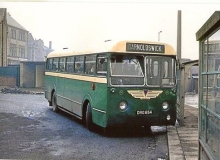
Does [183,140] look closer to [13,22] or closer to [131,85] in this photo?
[131,85]

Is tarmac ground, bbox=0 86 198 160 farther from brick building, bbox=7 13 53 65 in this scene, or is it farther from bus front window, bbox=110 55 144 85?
bus front window, bbox=110 55 144 85

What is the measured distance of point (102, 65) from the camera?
6.05m

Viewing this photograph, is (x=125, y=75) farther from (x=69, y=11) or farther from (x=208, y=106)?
(x=208, y=106)

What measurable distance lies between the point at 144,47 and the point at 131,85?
65 centimetres

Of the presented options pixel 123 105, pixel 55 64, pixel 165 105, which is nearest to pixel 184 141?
pixel 165 105

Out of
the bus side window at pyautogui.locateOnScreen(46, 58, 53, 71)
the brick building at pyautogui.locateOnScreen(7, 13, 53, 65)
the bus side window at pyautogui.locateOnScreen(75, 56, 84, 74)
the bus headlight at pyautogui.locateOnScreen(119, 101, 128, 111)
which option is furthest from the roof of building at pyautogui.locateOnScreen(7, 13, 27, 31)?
the bus side window at pyautogui.locateOnScreen(46, 58, 53, 71)

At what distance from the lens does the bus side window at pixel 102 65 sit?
5945 mm

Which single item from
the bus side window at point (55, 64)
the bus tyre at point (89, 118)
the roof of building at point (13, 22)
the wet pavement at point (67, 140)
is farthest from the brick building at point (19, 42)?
the bus tyre at point (89, 118)

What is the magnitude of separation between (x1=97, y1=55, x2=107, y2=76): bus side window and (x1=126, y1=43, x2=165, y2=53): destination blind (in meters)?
0.43

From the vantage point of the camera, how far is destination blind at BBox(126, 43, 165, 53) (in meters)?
5.87

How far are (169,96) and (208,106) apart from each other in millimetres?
2484

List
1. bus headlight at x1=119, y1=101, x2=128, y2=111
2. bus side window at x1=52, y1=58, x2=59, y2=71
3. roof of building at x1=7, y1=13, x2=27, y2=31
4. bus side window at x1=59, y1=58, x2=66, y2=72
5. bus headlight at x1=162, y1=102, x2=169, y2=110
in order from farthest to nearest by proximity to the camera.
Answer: bus side window at x1=52, y1=58, x2=59, y2=71 < bus side window at x1=59, y1=58, x2=66, y2=72 < bus headlight at x1=162, y1=102, x2=169, y2=110 < bus headlight at x1=119, y1=101, x2=128, y2=111 < roof of building at x1=7, y1=13, x2=27, y2=31

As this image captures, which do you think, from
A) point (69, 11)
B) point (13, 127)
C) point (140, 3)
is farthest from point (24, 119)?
point (140, 3)

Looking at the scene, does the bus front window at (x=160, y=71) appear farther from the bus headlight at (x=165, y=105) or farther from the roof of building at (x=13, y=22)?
the roof of building at (x=13, y=22)
